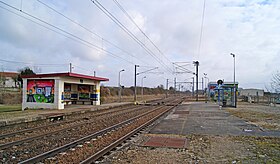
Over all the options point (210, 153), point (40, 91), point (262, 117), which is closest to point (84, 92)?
point (40, 91)

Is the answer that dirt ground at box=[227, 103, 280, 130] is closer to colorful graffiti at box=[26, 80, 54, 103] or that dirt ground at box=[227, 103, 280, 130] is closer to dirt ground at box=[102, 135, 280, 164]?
dirt ground at box=[102, 135, 280, 164]

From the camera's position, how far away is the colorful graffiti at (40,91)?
2503 cm

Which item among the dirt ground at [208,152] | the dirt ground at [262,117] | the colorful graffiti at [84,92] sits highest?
the colorful graffiti at [84,92]

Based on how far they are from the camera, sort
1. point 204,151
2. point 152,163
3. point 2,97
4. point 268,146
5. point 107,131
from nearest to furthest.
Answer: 1. point 152,163
2. point 204,151
3. point 268,146
4. point 107,131
5. point 2,97

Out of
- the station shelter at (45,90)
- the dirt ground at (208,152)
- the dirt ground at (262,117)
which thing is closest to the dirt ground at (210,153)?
the dirt ground at (208,152)

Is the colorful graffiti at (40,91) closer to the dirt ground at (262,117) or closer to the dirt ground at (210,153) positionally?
the dirt ground at (262,117)

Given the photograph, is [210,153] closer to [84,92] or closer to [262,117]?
[262,117]

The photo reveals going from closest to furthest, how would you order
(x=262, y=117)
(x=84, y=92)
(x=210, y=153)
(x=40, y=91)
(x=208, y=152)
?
(x=210, y=153) → (x=208, y=152) → (x=262, y=117) → (x=40, y=91) → (x=84, y=92)

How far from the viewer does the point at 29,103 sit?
25.5 metres

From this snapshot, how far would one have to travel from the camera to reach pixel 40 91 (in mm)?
25359

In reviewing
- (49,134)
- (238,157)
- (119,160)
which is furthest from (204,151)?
(49,134)

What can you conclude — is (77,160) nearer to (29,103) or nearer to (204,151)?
(204,151)

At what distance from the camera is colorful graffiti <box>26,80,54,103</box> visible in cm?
2503

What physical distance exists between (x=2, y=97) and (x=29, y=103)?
1932cm
